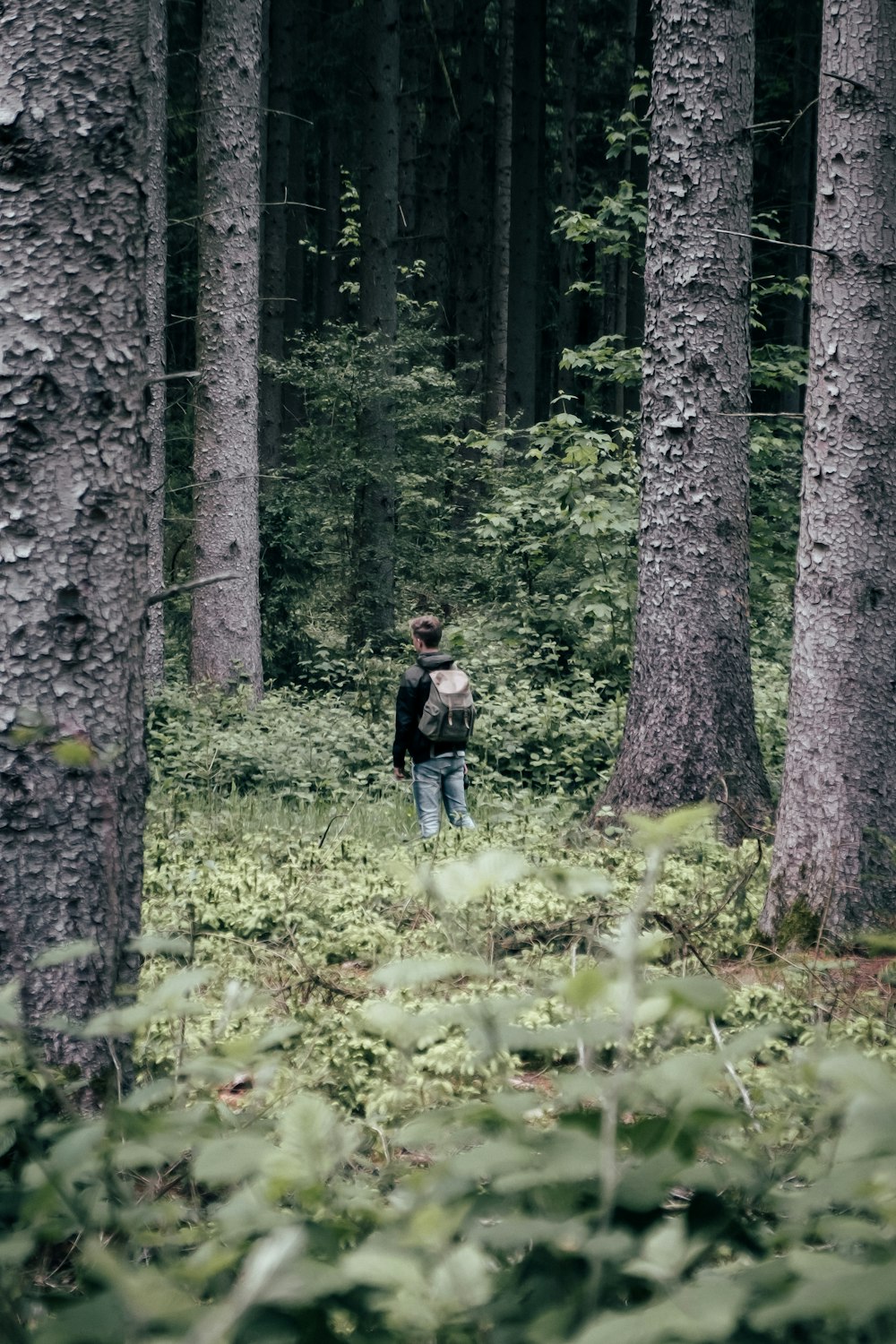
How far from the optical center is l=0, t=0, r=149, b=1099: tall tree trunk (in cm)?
312

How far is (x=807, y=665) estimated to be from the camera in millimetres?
6023

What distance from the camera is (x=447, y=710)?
8.34 metres

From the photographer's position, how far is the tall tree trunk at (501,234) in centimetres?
2258

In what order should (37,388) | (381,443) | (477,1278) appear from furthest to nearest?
(381,443) < (37,388) < (477,1278)

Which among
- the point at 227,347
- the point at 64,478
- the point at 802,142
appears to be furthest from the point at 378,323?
the point at 802,142

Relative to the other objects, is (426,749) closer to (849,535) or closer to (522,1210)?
(849,535)

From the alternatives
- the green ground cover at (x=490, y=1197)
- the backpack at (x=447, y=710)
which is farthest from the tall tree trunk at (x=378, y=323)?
→ the green ground cover at (x=490, y=1197)

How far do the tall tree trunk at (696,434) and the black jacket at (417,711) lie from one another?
1477mm

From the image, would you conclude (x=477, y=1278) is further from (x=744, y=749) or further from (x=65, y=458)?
(x=744, y=749)

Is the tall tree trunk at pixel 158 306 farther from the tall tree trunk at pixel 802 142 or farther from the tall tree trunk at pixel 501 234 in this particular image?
the tall tree trunk at pixel 802 142

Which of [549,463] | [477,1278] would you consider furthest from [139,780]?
[549,463]

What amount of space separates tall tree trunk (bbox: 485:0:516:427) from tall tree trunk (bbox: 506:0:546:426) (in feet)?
0.79

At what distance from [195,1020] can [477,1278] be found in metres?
3.44

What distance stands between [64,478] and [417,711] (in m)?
5.45
